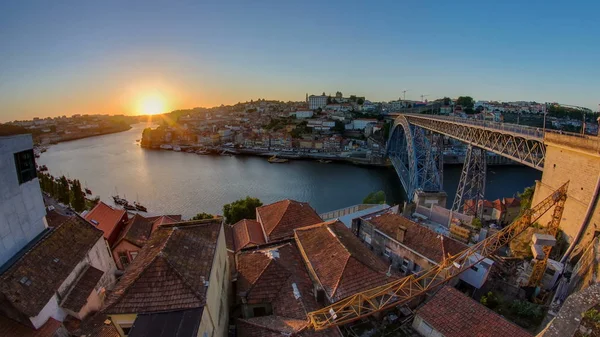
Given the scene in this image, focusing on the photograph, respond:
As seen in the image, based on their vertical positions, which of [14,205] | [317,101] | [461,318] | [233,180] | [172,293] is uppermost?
[317,101]

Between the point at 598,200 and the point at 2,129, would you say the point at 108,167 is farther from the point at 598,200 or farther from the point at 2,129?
the point at 598,200

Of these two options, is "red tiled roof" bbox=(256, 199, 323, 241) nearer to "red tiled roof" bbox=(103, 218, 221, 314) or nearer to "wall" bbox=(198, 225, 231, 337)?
"wall" bbox=(198, 225, 231, 337)

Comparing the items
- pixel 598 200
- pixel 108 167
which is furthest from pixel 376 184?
pixel 108 167

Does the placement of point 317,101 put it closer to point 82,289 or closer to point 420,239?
point 420,239

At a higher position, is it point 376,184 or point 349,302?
point 349,302

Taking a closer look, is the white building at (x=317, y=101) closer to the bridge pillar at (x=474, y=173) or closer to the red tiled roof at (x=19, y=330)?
the bridge pillar at (x=474, y=173)

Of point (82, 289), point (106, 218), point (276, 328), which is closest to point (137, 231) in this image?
point (106, 218)
